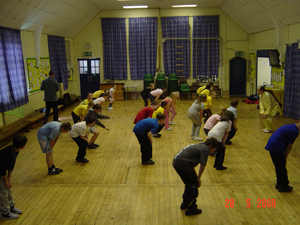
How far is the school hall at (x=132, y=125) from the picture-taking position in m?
4.36

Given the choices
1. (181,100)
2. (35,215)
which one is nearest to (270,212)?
(35,215)

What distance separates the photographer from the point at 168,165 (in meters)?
6.03

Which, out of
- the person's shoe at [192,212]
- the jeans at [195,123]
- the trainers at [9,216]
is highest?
the jeans at [195,123]

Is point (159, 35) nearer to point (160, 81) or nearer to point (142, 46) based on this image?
point (142, 46)

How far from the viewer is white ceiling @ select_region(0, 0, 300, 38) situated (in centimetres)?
862

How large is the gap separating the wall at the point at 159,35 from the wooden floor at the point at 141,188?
8.21 metres

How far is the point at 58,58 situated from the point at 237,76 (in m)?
8.65

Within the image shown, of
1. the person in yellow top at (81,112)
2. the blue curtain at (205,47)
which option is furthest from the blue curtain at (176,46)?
the person in yellow top at (81,112)

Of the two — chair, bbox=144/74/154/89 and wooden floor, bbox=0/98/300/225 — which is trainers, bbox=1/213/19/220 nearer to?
wooden floor, bbox=0/98/300/225

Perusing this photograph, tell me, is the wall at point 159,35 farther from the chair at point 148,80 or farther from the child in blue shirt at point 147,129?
the child in blue shirt at point 147,129

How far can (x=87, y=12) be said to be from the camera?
44.4 feet

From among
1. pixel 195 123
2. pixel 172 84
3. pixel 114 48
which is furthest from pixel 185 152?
pixel 114 48

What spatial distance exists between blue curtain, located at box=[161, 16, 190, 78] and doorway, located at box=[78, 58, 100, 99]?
3509 mm

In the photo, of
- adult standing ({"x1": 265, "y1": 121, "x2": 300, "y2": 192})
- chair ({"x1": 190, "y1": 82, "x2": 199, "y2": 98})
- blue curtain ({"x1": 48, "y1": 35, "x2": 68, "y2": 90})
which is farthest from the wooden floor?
chair ({"x1": 190, "y1": 82, "x2": 199, "y2": 98})
